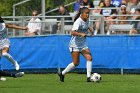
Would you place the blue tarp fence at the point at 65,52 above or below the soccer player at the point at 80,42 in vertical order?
below

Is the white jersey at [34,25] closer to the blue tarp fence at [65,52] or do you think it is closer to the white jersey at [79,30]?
the blue tarp fence at [65,52]

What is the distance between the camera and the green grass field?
17797 mm

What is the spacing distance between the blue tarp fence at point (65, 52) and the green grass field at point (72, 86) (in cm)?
229

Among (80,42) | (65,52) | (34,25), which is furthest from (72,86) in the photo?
(34,25)

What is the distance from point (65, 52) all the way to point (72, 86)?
20.8 feet

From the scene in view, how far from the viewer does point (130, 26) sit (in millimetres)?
25359

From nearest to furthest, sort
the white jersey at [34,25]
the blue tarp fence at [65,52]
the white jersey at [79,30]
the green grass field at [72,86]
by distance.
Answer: the green grass field at [72,86]
the white jersey at [79,30]
the blue tarp fence at [65,52]
the white jersey at [34,25]

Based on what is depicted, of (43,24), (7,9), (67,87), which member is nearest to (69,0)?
(7,9)

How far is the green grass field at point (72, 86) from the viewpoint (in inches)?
701

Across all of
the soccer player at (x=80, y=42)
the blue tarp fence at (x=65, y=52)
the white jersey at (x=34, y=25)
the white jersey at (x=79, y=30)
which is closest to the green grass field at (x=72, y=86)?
the soccer player at (x=80, y=42)

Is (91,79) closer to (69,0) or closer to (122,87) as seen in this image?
(122,87)

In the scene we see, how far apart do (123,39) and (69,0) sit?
56.9ft

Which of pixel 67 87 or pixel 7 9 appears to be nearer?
pixel 67 87

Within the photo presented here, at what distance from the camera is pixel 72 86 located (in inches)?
754
